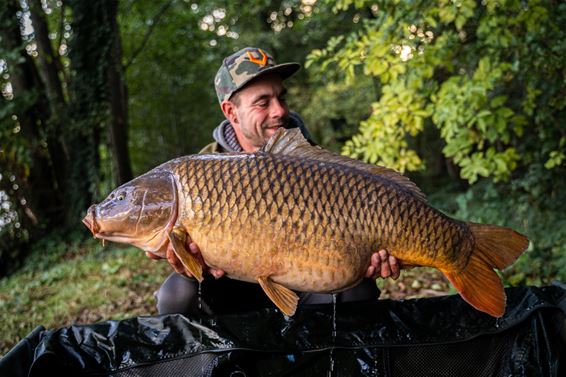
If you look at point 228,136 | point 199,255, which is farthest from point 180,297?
point 228,136

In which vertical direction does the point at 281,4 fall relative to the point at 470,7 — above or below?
above

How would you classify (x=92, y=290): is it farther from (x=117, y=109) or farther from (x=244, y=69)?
(x=117, y=109)

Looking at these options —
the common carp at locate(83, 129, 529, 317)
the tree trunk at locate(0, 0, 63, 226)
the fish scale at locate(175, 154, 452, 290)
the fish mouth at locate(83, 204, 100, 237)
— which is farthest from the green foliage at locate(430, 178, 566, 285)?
the tree trunk at locate(0, 0, 63, 226)

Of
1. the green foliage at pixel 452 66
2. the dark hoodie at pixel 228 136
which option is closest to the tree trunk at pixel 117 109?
the green foliage at pixel 452 66

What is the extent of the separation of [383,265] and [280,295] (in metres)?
0.27

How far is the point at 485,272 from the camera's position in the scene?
4.18 feet

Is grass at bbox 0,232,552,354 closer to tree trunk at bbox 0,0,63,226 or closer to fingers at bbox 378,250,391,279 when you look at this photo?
tree trunk at bbox 0,0,63,226

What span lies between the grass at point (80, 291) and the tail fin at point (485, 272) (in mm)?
1922

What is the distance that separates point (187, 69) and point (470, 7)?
8026mm

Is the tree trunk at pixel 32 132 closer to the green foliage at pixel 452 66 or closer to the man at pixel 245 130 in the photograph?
the green foliage at pixel 452 66

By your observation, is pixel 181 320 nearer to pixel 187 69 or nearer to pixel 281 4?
pixel 281 4

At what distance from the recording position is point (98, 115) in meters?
5.75

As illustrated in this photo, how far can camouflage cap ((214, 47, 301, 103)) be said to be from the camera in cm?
172

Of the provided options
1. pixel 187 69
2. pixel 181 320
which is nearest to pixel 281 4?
pixel 187 69
